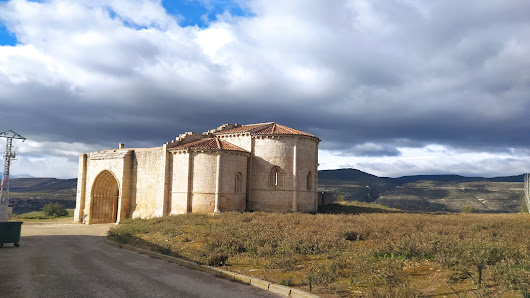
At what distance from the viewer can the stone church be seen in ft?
93.8

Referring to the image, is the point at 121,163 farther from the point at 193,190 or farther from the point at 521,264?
the point at 521,264

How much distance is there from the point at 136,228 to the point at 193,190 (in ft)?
23.4

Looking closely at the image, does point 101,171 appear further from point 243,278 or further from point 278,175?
point 243,278

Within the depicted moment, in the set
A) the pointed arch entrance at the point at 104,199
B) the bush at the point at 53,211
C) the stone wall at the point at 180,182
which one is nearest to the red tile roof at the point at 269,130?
the stone wall at the point at 180,182

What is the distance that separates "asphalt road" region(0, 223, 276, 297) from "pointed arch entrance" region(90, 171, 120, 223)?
750 inches

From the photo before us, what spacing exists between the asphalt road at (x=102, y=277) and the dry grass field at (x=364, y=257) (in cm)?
127

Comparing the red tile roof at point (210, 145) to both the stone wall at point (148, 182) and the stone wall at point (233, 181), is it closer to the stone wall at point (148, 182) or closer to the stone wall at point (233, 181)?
the stone wall at point (233, 181)

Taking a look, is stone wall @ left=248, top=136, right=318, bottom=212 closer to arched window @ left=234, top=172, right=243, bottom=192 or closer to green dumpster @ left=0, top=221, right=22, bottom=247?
arched window @ left=234, top=172, right=243, bottom=192

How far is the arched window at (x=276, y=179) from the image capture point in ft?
102

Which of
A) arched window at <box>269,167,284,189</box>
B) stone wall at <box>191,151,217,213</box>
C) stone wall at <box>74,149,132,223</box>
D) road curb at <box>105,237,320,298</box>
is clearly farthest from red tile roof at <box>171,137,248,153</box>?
road curb at <box>105,237,320,298</box>

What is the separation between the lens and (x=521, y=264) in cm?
948

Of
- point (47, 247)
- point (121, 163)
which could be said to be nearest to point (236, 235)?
point (47, 247)

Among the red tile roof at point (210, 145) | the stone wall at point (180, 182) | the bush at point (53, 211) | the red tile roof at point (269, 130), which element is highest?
the red tile roof at point (269, 130)

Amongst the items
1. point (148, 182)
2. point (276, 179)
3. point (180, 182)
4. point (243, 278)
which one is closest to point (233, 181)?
point (276, 179)
